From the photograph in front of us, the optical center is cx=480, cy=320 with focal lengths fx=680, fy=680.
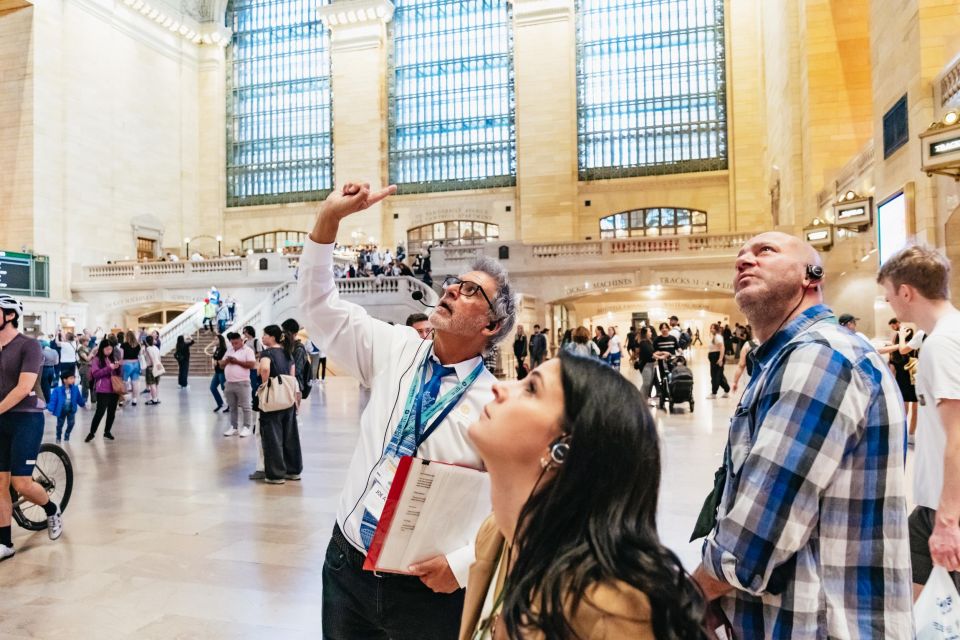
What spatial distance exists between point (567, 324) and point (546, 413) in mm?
27532

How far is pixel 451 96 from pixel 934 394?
33520 millimetres

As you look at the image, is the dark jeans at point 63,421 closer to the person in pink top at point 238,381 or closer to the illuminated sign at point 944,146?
the person in pink top at point 238,381

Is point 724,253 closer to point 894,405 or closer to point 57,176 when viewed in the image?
point 894,405

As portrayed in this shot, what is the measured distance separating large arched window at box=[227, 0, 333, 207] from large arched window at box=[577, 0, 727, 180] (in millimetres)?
13282

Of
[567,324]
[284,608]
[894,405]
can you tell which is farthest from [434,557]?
[567,324]

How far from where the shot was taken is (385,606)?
1815 millimetres

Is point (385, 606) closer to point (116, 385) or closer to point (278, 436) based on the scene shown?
point (278, 436)

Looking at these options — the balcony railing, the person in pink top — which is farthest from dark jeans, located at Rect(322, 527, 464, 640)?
the balcony railing

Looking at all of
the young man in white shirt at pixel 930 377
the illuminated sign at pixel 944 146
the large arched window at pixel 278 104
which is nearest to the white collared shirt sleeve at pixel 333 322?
the young man in white shirt at pixel 930 377

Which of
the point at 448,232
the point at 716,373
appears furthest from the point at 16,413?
the point at 448,232

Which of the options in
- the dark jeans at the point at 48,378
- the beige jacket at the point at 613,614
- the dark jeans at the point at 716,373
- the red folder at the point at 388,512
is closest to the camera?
the beige jacket at the point at 613,614

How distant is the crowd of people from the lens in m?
1.09

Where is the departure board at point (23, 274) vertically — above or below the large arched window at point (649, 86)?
below

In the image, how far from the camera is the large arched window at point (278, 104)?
115 feet
